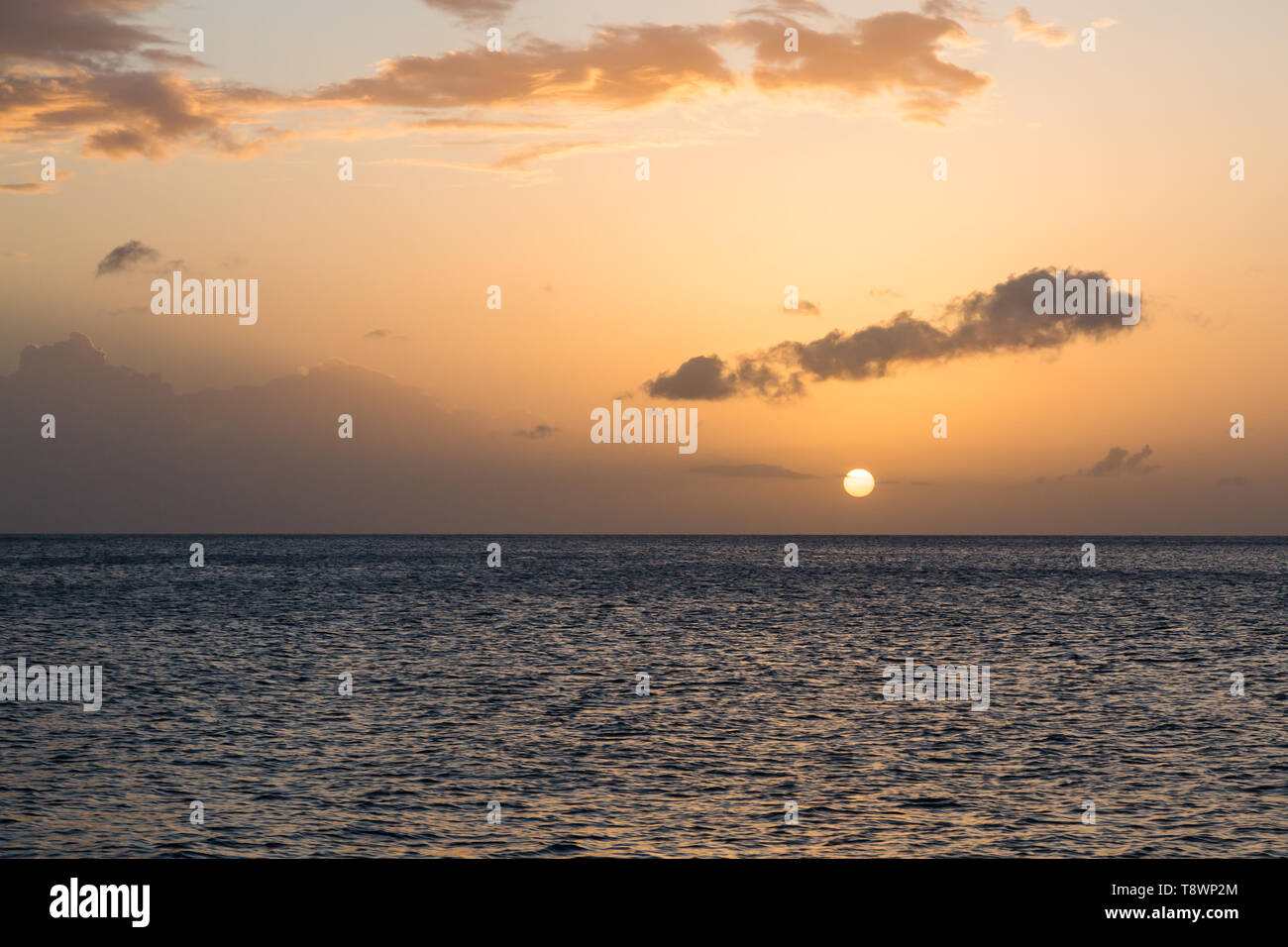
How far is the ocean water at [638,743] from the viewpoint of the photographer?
85.4 ft

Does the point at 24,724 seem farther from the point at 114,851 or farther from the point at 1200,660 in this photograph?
the point at 1200,660

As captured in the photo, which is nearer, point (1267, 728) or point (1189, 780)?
point (1189, 780)

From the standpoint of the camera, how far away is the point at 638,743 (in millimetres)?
36750

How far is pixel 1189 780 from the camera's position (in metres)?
31.7

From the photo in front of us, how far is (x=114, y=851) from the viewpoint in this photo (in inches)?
963

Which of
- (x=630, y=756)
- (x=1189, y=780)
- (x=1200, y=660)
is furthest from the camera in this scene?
(x=1200, y=660)

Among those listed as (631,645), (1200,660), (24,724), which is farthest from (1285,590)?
(24,724)

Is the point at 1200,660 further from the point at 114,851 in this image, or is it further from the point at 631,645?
the point at 114,851

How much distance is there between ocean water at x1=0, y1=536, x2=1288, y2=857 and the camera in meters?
26.0

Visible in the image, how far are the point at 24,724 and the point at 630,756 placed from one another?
2232 centimetres

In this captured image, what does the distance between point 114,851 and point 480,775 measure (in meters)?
10.1
